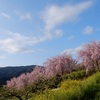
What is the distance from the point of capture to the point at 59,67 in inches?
1388

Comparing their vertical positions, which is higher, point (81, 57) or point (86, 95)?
point (81, 57)

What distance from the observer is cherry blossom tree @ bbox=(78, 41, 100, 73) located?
29.1 metres

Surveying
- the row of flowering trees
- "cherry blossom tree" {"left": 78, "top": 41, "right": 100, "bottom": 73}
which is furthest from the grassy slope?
"cherry blossom tree" {"left": 78, "top": 41, "right": 100, "bottom": 73}

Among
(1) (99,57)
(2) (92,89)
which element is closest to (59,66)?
(1) (99,57)

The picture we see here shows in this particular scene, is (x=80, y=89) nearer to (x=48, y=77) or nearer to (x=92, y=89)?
(x=92, y=89)

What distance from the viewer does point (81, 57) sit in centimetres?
3112

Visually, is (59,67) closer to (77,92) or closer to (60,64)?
(60,64)

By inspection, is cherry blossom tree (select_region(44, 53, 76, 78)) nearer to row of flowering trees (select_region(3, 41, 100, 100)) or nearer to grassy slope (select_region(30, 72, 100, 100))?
row of flowering trees (select_region(3, 41, 100, 100))

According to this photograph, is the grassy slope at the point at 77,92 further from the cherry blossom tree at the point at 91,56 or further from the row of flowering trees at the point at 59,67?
the cherry blossom tree at the point at 91,56

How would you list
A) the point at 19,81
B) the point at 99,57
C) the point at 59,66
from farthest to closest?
the point at 19,81, the point at 59,66, the point at 99,57

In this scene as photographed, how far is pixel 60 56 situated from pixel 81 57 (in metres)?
5.68

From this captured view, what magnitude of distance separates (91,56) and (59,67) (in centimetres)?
700

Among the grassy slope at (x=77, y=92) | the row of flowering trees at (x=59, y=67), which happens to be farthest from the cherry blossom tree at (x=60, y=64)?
the grassy slope at (x=77, y=92)

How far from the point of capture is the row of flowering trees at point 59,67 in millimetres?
29359
